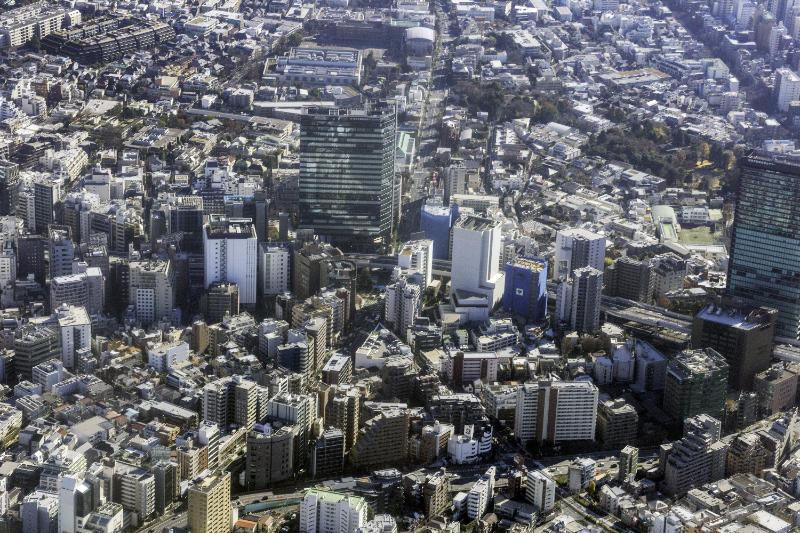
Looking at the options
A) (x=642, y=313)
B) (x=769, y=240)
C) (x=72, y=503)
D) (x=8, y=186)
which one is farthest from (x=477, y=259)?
(x=8, y=186)

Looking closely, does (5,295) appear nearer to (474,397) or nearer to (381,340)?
(381,340)

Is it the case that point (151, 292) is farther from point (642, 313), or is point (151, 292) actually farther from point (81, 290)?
point (642, 313)

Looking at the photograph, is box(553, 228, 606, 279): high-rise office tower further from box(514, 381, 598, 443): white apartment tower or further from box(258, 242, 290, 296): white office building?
box(514, 381, 598, 443): white apartment tower

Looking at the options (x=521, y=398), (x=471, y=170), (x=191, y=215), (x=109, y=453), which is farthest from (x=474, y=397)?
(x=471, y=170)

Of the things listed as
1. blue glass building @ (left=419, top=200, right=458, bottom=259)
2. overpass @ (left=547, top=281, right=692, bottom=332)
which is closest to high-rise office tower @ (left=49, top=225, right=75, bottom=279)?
blue glass building @ (left=419, top=200, right=458, bottom=259)

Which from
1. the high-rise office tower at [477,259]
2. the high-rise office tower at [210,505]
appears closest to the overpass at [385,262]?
the high-rise office tower at [477,259]

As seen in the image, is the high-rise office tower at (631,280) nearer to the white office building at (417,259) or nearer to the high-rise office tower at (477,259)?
the high-rise office tower at (477,259)
